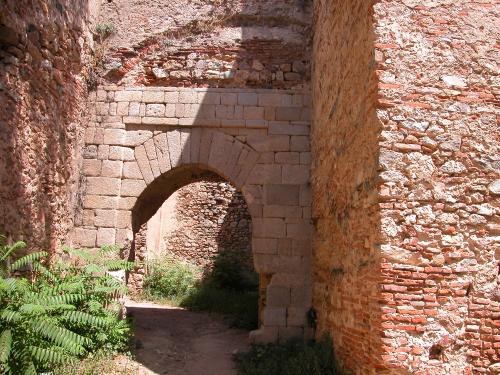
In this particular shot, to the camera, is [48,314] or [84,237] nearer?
[48,314]

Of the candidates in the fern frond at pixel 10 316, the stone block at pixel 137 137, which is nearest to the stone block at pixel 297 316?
the stone block at pixel 137 137

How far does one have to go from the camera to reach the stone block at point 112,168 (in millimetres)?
7074

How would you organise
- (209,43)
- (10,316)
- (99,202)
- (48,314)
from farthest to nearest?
(209,43) → (99,202) → (48,314) → (10,316)

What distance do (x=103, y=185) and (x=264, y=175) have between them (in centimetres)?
233

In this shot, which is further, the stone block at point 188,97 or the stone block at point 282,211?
the stone block at point 188,97

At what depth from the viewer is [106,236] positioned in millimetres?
6863

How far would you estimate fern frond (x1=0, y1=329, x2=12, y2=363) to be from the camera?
3844 millimetres

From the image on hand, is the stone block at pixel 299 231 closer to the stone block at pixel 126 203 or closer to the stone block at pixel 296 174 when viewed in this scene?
the stone block at pixel 296 174

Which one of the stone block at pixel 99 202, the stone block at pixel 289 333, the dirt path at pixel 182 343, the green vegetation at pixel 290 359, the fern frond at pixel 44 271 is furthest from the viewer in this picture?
the stone block at pixel 99 202

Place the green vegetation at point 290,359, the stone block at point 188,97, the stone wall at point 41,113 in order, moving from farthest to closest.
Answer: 1. the stone block at point 188,97
2. the green vegetation at point 290,359
3. the stone wall at point 41,113

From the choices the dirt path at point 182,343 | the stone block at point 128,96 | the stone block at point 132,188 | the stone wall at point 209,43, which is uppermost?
the stone wall at point 209,43

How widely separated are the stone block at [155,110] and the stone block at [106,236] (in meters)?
1.79

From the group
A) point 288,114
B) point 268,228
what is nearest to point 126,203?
point 268,228

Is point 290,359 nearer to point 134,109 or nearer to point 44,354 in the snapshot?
point 44,354
